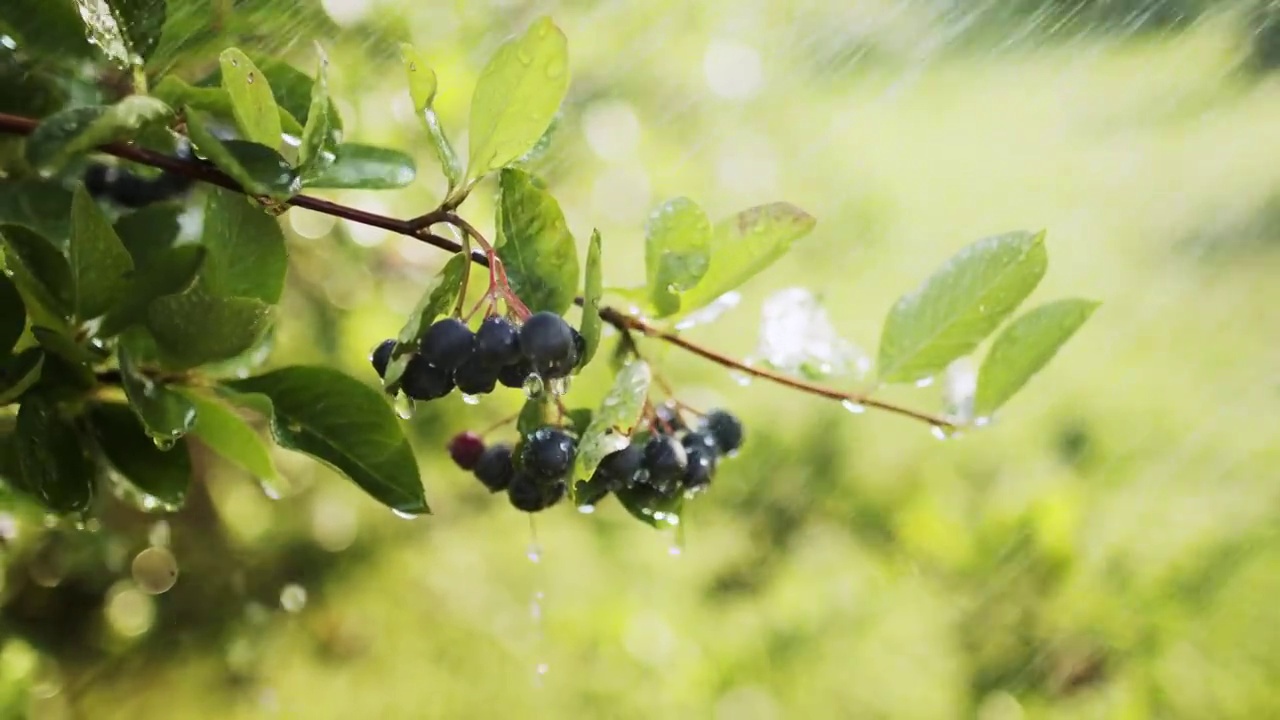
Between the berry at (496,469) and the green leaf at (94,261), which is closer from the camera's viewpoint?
the green leaf at (94,261)

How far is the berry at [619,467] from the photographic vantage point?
350 mm

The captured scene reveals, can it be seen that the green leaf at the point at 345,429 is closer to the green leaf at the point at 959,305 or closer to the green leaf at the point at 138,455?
the green leaf at the point at 138,455

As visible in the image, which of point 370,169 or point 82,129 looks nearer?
point 82,129

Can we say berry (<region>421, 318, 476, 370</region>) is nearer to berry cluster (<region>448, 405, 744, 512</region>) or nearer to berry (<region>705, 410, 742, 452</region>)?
berry cluster (<region>448, 405, 744, 512</region>)

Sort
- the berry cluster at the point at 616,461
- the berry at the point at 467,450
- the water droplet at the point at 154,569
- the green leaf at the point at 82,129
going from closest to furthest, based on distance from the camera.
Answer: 1. the green leaf at the point at 82,129
2. the berry cluster at the point at 616,461
3. the berry at the point at 467,450
4. the water droplet at the point at 154,569

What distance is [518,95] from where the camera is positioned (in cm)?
31

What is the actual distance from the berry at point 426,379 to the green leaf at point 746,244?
4.8 inches

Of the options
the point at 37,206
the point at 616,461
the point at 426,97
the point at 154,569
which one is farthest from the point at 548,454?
the point at 154,569

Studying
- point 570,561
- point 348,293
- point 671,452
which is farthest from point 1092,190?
point 671,452

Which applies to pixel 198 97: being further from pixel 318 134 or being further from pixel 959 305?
pixel 959 305

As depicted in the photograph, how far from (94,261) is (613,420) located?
17 centimetres

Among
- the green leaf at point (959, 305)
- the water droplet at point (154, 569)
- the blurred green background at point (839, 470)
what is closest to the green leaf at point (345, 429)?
the green leaf at point (959, 305)

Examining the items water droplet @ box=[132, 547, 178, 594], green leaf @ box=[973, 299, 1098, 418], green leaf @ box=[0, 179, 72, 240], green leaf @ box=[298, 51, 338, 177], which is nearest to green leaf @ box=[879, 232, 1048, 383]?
green leaf @ box=[973, 299, 1098, 418]

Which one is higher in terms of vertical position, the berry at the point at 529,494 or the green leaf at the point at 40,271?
the green leaf at the point at 40,271
